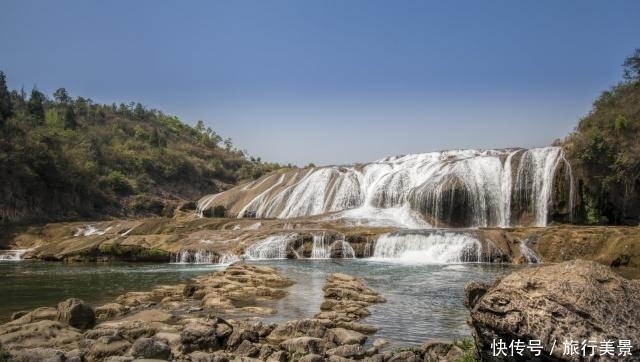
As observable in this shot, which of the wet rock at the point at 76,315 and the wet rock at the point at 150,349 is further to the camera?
the wet rock at the point at 76,315

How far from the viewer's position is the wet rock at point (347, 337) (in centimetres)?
1086

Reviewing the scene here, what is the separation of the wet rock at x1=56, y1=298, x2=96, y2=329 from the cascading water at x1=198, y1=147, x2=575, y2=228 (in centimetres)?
2783

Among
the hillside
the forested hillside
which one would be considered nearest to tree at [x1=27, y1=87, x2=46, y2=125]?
the hillside

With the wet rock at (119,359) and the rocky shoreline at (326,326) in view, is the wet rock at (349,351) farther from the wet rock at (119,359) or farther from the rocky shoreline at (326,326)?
the wet rock at (119,359)

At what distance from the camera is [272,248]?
107ft

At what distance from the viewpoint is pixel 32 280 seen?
→ 24516 millimetres

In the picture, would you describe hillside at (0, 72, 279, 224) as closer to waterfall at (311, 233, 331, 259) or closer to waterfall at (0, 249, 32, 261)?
waterfall at (0, 249, 32, 261)

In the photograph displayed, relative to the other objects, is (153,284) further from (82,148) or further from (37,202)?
(82,148)

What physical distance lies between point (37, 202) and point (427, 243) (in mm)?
46530

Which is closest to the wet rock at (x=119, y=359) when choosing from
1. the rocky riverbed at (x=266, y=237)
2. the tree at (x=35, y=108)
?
the rocky riverbed at (x=266, y=237)

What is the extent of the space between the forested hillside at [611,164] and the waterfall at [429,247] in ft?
43.1

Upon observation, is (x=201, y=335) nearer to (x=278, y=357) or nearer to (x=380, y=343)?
(x=278, y=357)

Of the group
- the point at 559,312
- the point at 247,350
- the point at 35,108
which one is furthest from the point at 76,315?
the point at 35,108

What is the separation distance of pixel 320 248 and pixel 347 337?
21.2 m
